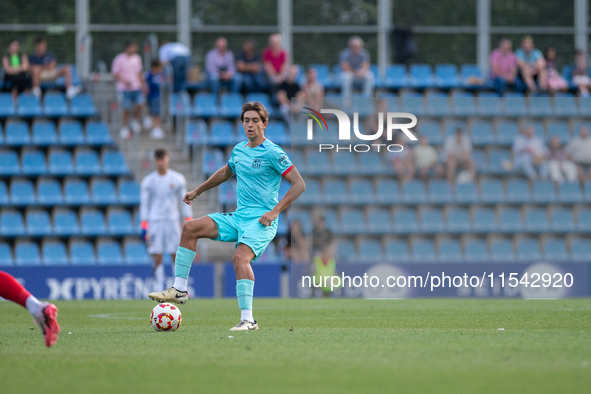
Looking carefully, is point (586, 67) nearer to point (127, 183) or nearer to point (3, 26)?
point (127, 183)

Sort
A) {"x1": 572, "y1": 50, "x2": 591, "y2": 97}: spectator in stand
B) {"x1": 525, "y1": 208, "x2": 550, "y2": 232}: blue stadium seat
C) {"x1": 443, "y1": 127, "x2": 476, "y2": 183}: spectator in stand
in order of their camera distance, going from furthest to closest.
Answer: {"x1": 572, "y1": 50, "x2": 591, "y2": 97}: spectator in stand, {"x1": 443, "y1": 127, "x2": 476, "y2": 183}: spectator in stand, {"x1": 525, "y1": 208, "x2": 550, "y2": 232}: blue stadium seat

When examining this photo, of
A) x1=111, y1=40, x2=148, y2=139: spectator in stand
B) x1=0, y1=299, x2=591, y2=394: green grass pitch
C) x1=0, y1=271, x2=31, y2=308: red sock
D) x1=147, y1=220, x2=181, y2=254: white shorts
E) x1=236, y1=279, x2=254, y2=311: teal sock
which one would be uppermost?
x1=111, y1=40, x2=148, y2=139: spectator in stand

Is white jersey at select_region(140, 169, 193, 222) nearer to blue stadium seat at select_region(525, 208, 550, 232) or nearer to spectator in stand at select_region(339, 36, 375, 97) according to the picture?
spectator in stand at select_region(339, 36, 375, 97)

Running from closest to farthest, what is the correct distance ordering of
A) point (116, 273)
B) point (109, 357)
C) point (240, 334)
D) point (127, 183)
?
point (109, 357) < point (240, 334) < point (116, 273) < point (127, 183)

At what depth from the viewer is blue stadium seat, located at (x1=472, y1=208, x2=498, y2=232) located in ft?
60.4

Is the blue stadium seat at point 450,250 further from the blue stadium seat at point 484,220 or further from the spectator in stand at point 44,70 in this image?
the spectator in stand at point 44,70

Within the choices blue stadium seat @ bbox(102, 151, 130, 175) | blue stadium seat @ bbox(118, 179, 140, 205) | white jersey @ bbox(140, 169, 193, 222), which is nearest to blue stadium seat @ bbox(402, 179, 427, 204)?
blue stadium seat @ bbox(118, 179, 140, 205)

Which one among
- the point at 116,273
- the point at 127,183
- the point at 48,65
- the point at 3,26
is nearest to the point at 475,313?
the point at 116,273

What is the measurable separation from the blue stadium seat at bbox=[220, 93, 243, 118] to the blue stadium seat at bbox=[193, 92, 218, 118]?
0.19m

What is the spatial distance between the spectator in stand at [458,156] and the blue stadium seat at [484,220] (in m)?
0.82

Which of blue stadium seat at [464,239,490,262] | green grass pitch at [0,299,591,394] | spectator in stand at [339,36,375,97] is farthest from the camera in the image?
spectator in stand at [339,36,375,97]

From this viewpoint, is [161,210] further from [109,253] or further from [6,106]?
[6,106]

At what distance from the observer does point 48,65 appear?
66.2 ft

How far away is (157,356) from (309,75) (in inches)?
583
